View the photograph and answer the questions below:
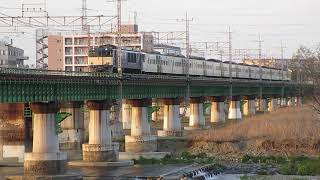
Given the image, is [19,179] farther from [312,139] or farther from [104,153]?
[312,139]

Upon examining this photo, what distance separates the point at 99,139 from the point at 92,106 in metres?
3.10

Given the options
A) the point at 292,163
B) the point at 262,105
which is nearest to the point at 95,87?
the point at 292,163

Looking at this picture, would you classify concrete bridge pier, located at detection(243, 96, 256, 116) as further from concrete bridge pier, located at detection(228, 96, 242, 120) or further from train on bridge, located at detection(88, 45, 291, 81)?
concrete bridge pier, located at detection(228, 96, 242, 120)

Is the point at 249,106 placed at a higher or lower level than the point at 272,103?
lower

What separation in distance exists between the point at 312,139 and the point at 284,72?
9600 cm

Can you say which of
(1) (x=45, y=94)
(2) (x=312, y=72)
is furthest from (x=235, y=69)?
(1) (x=45, y=94)

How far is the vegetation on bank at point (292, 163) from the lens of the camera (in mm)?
53625

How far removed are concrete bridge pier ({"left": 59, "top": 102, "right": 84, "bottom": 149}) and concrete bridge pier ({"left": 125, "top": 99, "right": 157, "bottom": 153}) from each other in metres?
9.46

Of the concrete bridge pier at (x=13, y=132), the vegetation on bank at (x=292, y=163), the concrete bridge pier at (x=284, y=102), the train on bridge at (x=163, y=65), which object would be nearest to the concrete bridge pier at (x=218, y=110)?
the train on bridge at (x=163, y=65)

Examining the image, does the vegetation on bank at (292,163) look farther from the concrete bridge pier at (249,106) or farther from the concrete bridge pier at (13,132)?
the concrete bridge pier at (249,106)

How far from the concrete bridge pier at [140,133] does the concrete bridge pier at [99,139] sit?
32.3 feet

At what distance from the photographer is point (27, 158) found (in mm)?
51188

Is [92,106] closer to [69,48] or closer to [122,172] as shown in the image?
[122,172]

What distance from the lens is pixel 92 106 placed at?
62.0m
